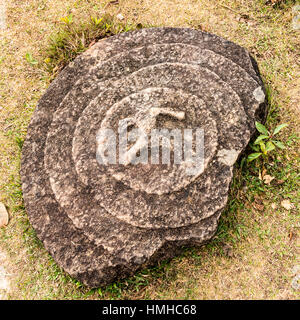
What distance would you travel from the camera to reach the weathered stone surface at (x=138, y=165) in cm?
211

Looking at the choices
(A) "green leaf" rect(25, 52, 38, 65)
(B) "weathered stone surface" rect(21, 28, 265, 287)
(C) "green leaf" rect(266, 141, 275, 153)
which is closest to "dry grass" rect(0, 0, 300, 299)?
(A) "green leaf" rect(25, 52, 38, 65)

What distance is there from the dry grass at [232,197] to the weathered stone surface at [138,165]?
0.35 m

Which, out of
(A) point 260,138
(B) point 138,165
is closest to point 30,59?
(B) point 138,165

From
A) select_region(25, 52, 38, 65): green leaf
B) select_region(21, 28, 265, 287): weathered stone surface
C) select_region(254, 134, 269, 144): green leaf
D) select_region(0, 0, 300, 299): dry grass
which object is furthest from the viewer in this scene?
select_region(25, 52, 38, 65): green leaf

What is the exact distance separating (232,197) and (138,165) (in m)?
0.78

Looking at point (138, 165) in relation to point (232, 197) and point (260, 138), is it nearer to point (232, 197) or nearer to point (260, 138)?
point (232, 197)

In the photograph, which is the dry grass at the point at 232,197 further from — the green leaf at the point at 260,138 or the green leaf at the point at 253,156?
the green leaf at the point at 260,138

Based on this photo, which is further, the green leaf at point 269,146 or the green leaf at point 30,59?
the green leaf at point 30,59

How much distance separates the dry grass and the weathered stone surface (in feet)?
1.15

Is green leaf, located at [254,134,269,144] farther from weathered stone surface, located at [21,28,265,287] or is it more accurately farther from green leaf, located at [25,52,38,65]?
green leaf, located at [25,52,38,65]

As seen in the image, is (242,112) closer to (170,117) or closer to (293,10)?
(170,117)

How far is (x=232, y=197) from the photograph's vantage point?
8.20 ft

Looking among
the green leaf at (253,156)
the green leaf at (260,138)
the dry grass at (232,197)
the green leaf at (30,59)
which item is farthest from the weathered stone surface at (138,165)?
the green leaf at (30,59)

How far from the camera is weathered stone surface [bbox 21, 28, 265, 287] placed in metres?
2.11
